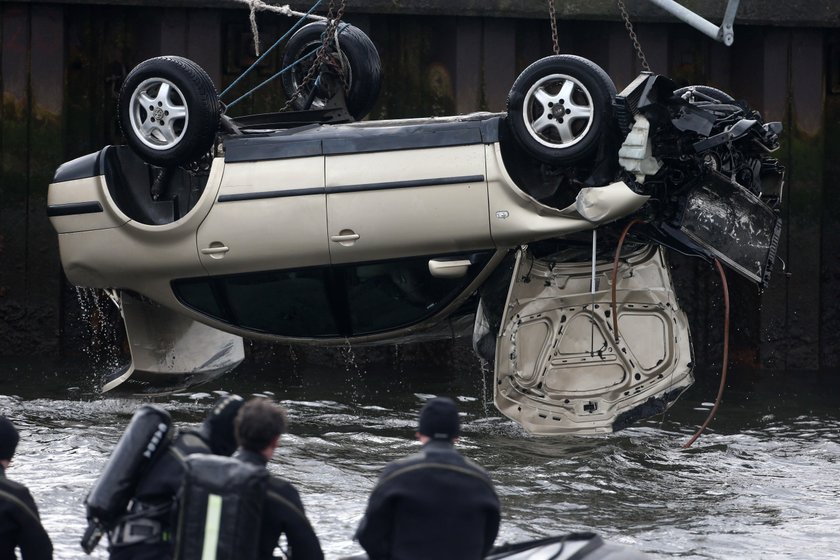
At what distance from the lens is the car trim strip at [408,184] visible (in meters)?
8.50

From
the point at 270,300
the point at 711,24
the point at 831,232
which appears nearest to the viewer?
the point at 270,300

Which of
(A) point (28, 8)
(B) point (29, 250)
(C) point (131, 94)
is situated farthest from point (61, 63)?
(C) point (131, 94)

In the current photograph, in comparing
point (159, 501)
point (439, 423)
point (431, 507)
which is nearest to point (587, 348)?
point (439, 423)

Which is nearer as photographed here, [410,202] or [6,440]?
[6,440]

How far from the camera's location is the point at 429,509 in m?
4.68

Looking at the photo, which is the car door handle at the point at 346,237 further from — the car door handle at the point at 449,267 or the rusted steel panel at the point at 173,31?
the rusted steel panel at the point at 173,31

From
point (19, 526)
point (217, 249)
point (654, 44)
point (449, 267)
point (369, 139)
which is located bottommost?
point (19, 526)

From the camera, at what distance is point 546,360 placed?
349 inches

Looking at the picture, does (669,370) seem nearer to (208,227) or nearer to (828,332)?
(208,227)

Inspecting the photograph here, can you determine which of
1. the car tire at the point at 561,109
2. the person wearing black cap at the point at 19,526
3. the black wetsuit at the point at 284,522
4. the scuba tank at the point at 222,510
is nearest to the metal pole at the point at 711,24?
the car tire at the point at 561,109

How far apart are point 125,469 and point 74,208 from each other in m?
4.62

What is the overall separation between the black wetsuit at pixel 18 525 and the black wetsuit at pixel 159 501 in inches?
10.3

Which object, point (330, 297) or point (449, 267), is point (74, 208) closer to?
point (330, 297)

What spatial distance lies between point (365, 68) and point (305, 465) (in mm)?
2995
